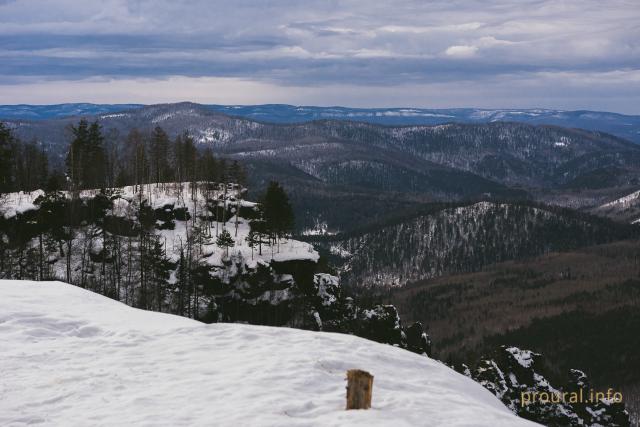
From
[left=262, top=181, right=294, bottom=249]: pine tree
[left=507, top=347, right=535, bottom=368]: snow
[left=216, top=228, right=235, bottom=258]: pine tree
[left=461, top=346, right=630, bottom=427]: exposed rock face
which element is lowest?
[left=461, top=346, right=630, bottom=427]: exposed rock face

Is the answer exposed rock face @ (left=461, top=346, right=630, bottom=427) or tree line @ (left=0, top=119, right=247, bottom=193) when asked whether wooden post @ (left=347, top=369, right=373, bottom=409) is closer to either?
exposed rock face @ (left=461, top=346, right=630, bottom=427)

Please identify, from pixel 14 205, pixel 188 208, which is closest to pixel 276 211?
pixel 188 208

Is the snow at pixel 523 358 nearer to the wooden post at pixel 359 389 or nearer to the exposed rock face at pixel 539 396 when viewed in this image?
the exposed rock face at pixel 539 396

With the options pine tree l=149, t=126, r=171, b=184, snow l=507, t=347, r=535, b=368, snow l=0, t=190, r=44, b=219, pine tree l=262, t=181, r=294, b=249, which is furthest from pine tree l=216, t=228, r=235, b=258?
snow l=507, t=347, r=535, b=368

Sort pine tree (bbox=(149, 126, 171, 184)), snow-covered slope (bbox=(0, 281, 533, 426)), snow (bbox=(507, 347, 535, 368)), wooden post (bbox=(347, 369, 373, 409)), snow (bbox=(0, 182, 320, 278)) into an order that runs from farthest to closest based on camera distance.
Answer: pine tree (bbox=(149, 126, 171, 184)) < snow (bbox=(0, 182, 320, 278)) < snow (bbox=(507, 347, 535, 368)) < snow-covered slope (bbox=(0, 281, 533, 426)) < wooden post (bbox=(347, 369, 373, 409))

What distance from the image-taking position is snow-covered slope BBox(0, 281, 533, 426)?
12.3 meters

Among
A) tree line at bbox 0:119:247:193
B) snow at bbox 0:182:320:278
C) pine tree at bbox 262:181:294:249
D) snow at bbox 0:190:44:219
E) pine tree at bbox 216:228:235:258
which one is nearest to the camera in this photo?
snow at bbox 0:190:44:219

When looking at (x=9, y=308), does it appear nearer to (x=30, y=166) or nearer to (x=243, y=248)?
(x=243, y=248)

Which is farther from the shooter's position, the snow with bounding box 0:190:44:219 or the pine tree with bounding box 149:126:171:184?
the pine tree with bounding box 149:126:171:184

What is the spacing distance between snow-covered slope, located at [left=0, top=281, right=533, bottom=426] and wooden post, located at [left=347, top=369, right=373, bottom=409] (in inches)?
13.9

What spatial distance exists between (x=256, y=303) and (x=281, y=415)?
224 feet

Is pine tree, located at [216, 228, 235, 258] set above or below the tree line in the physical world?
below

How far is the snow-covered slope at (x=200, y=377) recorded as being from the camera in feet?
40.3

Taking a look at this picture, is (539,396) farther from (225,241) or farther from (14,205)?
(14,205)
